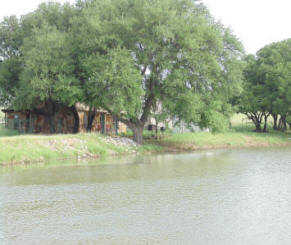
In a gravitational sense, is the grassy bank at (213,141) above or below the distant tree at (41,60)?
below

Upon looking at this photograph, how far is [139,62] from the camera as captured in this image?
3831 cm

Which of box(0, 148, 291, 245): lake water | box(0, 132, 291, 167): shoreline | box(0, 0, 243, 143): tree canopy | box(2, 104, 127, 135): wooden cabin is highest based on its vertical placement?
box(0, 0, 243, 143): tree canopy

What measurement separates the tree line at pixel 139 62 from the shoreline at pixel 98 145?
316cm

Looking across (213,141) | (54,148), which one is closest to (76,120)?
(54,148)

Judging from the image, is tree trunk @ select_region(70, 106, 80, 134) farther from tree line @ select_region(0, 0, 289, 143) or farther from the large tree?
the large tree

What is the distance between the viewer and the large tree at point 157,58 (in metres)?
36.6

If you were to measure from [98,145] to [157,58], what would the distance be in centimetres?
941

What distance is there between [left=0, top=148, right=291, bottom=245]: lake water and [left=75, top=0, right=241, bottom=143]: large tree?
13278mm

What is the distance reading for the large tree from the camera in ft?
120

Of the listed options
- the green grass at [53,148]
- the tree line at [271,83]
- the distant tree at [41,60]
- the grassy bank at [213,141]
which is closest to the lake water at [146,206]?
the green grass at [53,148]

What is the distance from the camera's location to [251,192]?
17656 mm

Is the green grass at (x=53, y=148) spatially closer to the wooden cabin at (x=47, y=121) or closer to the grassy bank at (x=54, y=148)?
the grassy bank at (x=54, y=148)

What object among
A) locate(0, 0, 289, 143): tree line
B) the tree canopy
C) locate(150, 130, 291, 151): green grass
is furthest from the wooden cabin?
locate(150, 130, 291, 151): green grass

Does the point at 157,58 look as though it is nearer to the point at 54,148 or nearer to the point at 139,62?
the point at 139,62
